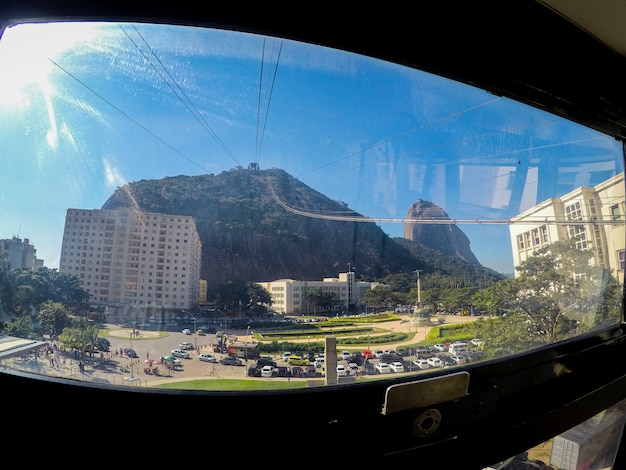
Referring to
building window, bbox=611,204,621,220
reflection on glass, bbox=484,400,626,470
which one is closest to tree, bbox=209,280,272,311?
reflection on glass, bbox=484,400,626,470

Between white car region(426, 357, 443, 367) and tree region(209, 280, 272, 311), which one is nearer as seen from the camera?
tree region(209, 280, 272, 311)

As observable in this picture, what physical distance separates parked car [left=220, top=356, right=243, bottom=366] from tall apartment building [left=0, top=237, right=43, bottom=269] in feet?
1.62

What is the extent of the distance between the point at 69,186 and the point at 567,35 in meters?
2.11

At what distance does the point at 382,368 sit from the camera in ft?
2.68

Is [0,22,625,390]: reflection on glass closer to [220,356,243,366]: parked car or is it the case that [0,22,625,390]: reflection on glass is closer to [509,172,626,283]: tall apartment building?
[220,356,243,366]: parked car

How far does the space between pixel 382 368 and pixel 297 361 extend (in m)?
0.28

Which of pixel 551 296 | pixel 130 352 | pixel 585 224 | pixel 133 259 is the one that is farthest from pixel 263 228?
pixel 585 224

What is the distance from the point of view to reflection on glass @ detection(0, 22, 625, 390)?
→ 0.64 m

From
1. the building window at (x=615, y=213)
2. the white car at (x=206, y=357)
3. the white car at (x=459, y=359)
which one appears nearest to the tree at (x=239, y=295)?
the white car at (x=206, y=357)

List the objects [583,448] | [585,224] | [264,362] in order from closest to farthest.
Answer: [264,362] → [583,448] → [585,224]

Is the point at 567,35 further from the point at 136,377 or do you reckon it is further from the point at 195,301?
the point at 136,377

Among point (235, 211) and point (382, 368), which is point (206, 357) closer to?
point (235, 211)

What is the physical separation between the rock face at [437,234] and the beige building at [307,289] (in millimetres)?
260

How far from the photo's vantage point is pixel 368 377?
79 centimetres
